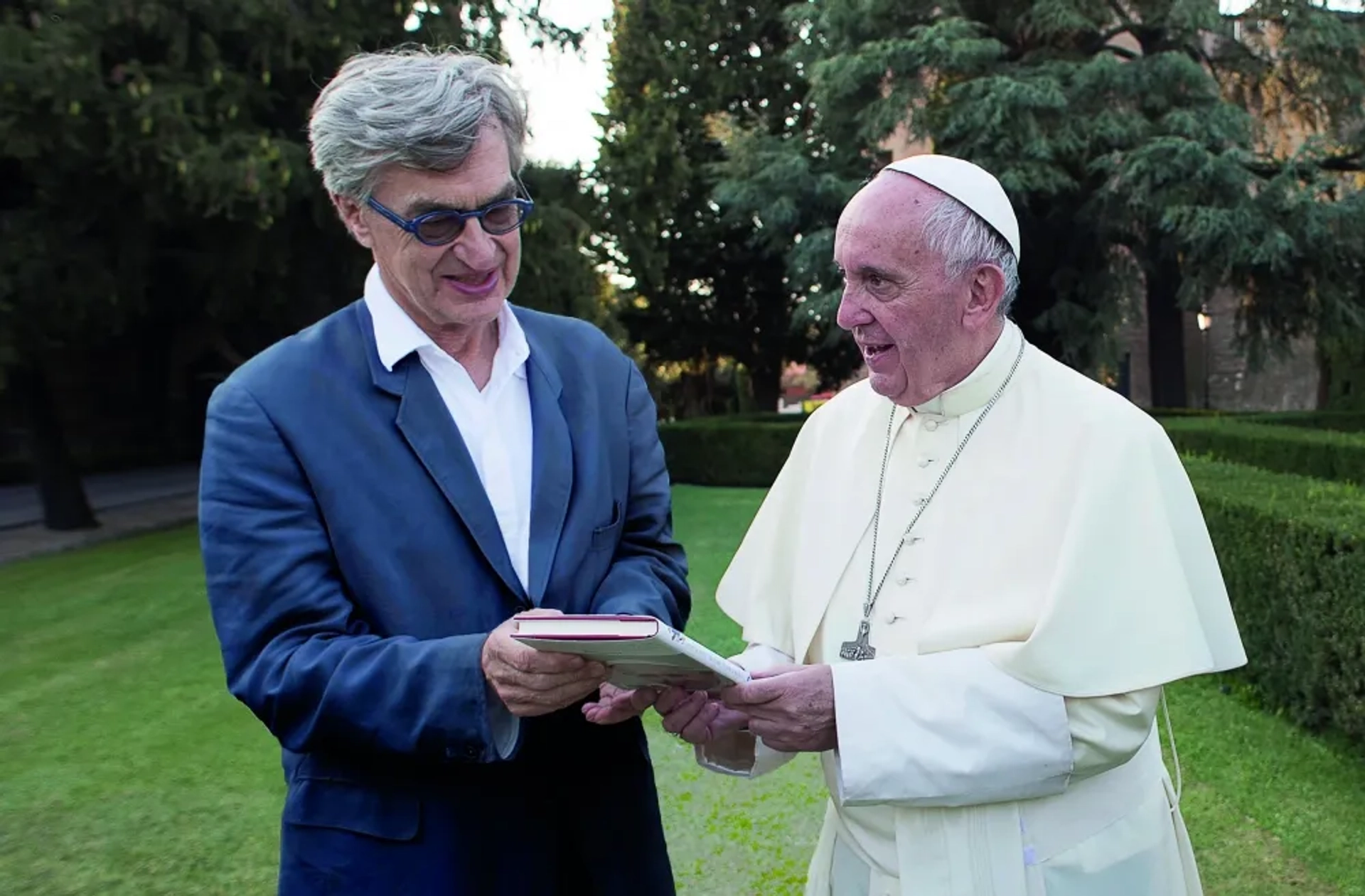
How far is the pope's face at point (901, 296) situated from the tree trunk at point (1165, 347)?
19152mm

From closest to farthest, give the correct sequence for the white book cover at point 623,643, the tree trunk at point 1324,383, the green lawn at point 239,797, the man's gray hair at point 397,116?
the white book cover at point 623,643, the man's gray hair at point 397,116, the green lawn at point 239,797, the tree trunk at point 1324,383

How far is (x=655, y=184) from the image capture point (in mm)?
15836

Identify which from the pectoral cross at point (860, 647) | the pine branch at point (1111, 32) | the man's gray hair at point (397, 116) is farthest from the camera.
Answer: the pine branch at point (1111, 32)

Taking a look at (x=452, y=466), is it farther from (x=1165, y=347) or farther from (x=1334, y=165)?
(x=1165, y=347)

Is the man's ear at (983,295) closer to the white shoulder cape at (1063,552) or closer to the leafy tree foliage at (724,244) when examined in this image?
the white shoulder cape at (1063,552)

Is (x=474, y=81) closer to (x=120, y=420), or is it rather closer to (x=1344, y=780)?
(x=1344, y=780)

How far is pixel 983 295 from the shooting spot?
6.76 ft

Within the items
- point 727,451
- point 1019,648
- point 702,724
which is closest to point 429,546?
point 702,724

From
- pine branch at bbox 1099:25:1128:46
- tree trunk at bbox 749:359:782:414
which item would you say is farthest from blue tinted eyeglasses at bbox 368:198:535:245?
tree trunk at bbox 749:359:782:414

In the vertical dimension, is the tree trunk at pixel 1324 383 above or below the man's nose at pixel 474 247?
below

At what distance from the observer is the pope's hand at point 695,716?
199 cm

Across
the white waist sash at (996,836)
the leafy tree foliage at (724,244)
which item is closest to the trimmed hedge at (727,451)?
the leafy tree foliage at (724,244)

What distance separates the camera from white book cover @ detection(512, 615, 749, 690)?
1.44 metres

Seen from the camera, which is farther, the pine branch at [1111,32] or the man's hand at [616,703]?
Result: the pine branch at [1111,32]
